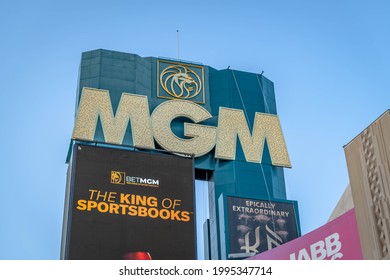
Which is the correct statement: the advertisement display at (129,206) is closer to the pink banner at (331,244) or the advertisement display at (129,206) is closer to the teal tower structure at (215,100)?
the pink banner at (331,244)

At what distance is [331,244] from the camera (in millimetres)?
19281

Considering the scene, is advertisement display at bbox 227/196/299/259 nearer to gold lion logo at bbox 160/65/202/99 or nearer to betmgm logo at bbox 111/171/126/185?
gold lion logo at bbox 160/65/202/99

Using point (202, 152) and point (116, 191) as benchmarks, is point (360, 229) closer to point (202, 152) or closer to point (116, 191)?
point (116, 191)

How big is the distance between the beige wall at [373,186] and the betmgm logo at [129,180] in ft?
34.0

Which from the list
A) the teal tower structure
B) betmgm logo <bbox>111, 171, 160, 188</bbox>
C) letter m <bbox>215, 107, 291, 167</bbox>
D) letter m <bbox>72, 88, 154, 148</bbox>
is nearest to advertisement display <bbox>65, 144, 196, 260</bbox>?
betmgm logo <bbox>111, 171, 160, 188</bbox>

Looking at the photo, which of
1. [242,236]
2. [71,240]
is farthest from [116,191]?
[242,236]

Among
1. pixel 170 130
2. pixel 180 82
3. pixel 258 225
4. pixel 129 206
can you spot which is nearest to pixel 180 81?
pixel 180 82

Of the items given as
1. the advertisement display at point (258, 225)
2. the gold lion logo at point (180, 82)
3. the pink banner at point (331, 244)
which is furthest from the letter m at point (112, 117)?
the pink banner at point (331, 244)

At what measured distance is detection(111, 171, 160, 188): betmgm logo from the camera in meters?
25.2

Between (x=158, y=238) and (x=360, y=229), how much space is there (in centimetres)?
953

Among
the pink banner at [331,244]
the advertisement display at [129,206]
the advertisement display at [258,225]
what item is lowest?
the pink banner at [331,244]

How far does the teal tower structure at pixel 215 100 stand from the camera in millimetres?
36062

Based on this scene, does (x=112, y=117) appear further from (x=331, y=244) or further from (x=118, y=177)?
(x=331, y=244)

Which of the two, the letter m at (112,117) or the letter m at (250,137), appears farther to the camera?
the letter m at (250,137)
